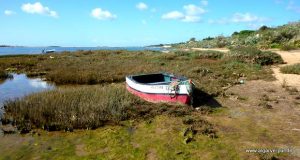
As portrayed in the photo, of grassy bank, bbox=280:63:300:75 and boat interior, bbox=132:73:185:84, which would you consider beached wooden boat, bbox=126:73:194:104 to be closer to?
boat interior, bbox=132:73:185:84

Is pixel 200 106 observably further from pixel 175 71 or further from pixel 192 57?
pixel 192 57

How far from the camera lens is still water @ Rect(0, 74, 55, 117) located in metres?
20.3

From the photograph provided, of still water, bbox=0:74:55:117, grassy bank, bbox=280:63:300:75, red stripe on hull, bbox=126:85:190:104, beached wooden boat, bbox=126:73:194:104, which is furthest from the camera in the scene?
grassy bank, bbox=280:63:300:75

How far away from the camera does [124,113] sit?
1358 centimetres

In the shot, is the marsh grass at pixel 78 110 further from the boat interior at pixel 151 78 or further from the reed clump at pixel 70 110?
the boat interior at pixel 151 78

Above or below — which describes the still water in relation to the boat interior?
below

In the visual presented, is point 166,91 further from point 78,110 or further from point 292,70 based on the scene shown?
point 292,70

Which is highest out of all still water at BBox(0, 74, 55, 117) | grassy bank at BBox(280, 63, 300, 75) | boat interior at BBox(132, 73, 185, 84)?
boat interior at BBox(132, 73, 185, 84)

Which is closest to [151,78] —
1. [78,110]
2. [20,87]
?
[78,110]

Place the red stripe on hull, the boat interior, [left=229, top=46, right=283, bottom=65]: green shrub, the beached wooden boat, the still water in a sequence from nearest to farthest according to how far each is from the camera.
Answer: the beached wooden boat → the red stripe on hull → the boat interior → the still water → [left=229, top=46, right=283, bottom=65]: green shrub

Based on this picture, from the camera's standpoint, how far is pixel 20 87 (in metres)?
23.1

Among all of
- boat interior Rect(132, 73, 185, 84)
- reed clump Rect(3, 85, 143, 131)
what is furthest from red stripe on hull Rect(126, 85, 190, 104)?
boat interior Rect(132, 73, 185, 84)

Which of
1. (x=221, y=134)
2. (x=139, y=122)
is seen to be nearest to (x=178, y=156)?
(x=221, y=134)

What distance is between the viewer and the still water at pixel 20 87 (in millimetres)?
20344
